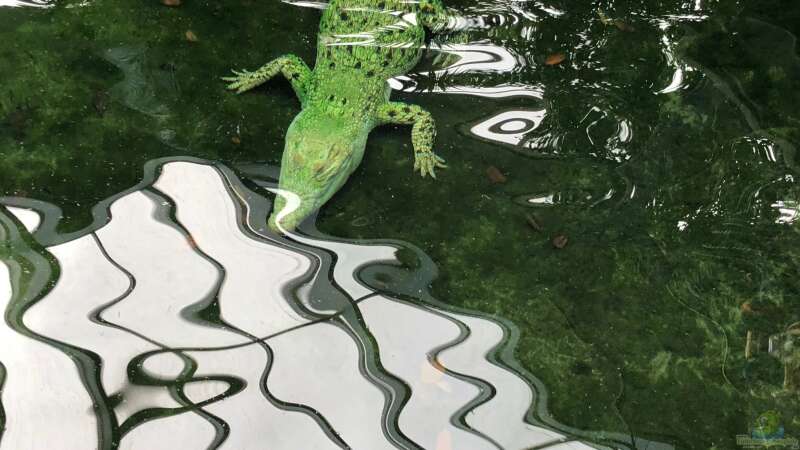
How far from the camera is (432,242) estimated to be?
3.02m

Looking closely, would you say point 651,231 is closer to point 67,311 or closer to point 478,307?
point 478,307

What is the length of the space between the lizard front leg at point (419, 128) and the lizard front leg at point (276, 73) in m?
0.45

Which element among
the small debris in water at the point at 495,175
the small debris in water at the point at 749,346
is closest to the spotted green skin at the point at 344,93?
the small debris in water at the point at 495,175

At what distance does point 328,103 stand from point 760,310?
237cm

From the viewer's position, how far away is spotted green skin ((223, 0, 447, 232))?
10.0 feet

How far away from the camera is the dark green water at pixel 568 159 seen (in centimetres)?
279

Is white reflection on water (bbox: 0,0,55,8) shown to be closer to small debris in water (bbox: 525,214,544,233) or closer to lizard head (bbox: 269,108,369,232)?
lizard head (bbox: 269,108,369,232)

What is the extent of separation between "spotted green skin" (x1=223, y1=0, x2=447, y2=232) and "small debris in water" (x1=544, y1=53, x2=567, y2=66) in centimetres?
71

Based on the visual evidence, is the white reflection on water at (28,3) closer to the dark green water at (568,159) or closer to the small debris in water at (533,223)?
the dark green water at (568,159)

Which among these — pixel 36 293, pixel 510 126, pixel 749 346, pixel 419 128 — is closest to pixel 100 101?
pixel 36 293

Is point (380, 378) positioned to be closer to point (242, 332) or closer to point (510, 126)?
point (242, 332)

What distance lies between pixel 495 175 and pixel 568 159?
1.36 feet

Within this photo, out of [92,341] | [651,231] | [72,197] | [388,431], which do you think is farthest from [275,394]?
[651,231]

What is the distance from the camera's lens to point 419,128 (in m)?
3.27
